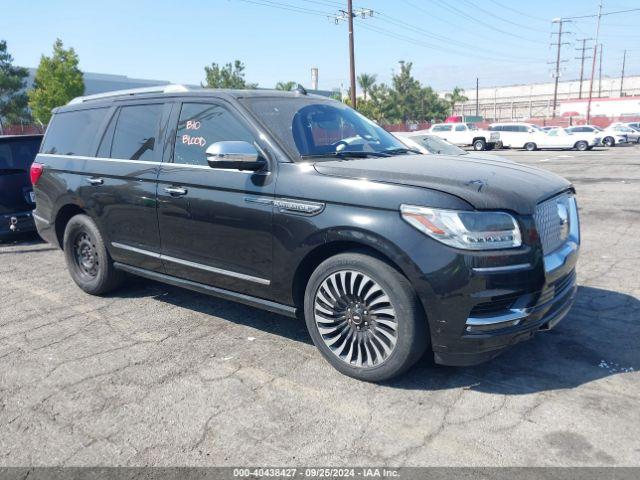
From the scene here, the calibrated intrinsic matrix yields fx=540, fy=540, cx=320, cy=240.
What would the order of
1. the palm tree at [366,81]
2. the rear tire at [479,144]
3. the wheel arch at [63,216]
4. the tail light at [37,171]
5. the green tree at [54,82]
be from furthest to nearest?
the palm tree at [366,81] < the green tree at [54,82] < the rear tire at [479,144] < the tail light at [37,171] < the wheel arch at [63,216]

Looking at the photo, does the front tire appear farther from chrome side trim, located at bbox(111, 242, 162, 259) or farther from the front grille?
chrome side trim, located at bbox(111, 242, 162, 259)

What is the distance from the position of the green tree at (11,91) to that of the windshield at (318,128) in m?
41.3

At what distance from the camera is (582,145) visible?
1241 inches

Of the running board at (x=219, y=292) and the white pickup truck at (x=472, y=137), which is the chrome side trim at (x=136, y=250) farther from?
the white pickup truck at (x=472, y=137)

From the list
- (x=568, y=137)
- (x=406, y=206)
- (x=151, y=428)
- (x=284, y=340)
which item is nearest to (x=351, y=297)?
(x=406, y=206)

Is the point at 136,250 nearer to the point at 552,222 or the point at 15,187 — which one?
the point at 552,222

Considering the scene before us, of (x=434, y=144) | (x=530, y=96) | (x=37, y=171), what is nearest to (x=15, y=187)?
(x=37, y=171)

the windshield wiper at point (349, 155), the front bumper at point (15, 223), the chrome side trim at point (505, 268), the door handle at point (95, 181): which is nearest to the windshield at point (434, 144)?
the front bumper at point (15, 223)

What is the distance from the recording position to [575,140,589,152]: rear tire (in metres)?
31.4

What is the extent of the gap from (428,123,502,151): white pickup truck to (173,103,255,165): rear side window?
2968 cm

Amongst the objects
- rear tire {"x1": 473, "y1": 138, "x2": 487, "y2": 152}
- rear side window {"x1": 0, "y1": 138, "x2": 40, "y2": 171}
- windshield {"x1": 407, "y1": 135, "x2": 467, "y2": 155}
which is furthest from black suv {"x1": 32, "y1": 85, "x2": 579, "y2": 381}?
rear tire {"x1": 473, "y1": 138, "x2": 487, "y2": 152}

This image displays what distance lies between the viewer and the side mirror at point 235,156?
3.61 m

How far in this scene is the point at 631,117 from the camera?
195 feet

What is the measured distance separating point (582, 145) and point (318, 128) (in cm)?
3164
